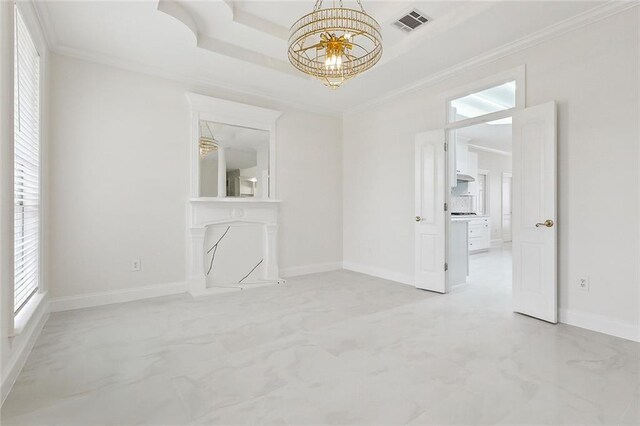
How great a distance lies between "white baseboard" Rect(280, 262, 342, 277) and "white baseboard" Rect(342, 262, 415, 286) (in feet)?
0.72

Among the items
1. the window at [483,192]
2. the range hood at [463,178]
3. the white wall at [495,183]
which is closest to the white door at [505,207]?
the white wall at [495,183]

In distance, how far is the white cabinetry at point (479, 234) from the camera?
7508 mm

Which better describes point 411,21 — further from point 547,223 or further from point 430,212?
point 547,223

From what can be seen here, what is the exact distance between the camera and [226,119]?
4406mm

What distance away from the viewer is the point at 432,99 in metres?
4.22

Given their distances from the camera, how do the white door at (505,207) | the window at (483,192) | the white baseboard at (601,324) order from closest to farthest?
the white baseboard at (601,324) < the window at (483,192) < the white door at (505,207)

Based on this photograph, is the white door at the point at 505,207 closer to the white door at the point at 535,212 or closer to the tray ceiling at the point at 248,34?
the tray ceiling at the point at 248,34

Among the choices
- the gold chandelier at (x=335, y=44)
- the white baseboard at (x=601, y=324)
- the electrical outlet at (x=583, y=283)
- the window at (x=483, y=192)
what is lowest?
the white baseboard at (x=601, y=324)

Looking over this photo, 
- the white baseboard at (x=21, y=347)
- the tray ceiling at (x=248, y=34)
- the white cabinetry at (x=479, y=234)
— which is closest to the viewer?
the white baseboard at (x=21, y=347)

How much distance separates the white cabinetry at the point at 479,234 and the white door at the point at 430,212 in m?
3.86

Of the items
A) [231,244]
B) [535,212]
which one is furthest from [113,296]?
[535,212]

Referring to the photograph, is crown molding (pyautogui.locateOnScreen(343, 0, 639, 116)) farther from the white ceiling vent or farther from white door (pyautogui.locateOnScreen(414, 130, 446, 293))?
the white ceiling vent

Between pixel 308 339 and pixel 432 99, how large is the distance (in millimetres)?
3375

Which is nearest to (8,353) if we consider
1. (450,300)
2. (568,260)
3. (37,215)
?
(37,215)
